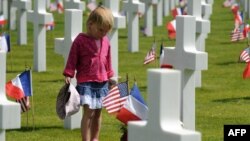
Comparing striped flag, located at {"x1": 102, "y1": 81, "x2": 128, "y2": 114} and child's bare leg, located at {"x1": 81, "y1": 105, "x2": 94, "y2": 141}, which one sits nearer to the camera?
striped flag, located at {"x1": 102, "y1": 81, "x2": 128, "y2": 114}

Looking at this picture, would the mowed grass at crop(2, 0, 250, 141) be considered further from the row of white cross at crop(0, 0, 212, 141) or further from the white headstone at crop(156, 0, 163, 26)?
the white headstone at crop(156, 0, 163, 26)

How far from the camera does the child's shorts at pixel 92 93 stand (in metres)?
11.6

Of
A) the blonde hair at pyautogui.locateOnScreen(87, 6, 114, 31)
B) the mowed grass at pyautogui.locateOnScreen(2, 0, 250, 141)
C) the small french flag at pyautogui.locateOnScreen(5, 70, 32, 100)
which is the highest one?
the blonde hair at pyautogui.locateOnScreen(87, 6, 114, 31)

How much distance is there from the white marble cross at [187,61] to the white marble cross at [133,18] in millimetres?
10468

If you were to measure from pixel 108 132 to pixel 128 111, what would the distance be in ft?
12.4

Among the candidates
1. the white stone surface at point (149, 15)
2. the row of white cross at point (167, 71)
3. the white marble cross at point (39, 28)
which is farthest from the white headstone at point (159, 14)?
the white marble cross at point (39, 28)

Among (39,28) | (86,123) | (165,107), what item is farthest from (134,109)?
(39,28)

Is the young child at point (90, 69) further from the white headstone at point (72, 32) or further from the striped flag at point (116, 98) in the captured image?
the white headstone at point (72, 32)

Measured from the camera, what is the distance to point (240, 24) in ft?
88.3

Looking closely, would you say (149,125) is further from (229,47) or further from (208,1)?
(208,1)

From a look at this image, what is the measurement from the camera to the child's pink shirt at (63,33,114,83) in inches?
455

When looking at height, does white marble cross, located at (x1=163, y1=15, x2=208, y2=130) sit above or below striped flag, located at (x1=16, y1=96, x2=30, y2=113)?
above

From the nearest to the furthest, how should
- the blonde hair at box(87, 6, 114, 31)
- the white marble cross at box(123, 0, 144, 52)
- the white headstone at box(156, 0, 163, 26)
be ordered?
the blonde hair at box(87, 6, 114, 31) < the white marble cross at box(123, 0, 144, 52) < the white headstone at box(156, 0, 163, 26)

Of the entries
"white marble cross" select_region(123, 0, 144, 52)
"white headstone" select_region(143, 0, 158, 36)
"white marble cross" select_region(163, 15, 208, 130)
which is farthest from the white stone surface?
"white marble cross" select_region(163, 15, 208, 130)
